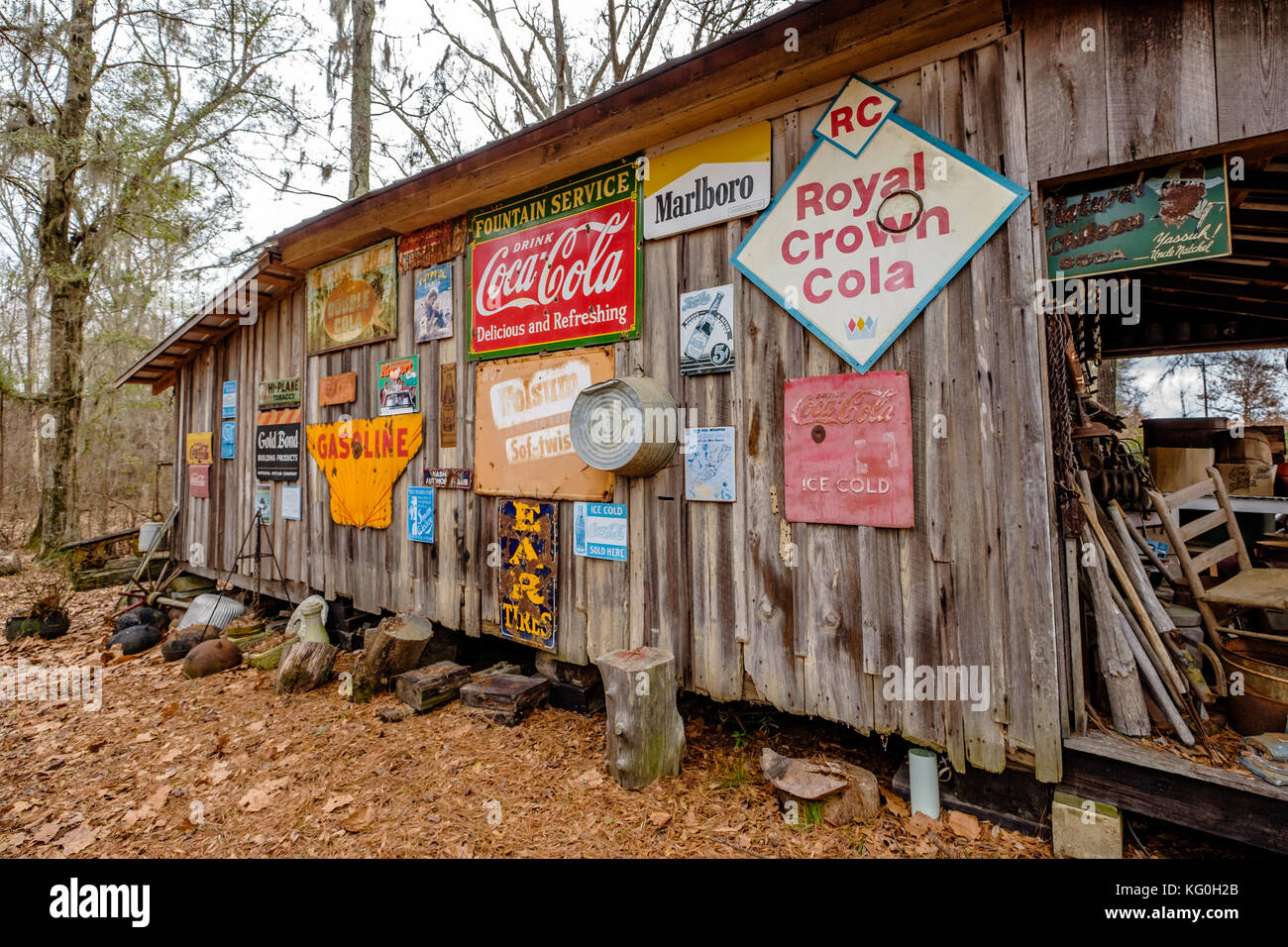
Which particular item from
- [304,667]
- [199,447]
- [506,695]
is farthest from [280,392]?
[506,695]

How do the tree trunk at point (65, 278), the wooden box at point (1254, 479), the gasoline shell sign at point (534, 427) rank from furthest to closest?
the tree trunk at point (65, 278)
the wooden box at point (1254, 479)
the gasoline shell sign at point (534, 427)

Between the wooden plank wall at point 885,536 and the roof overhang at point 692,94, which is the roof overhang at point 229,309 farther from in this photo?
the wooden plank wall at point 885,536

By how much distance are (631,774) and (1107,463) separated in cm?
371

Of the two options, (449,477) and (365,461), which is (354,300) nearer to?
(365,461)

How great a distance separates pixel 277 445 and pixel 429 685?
14.3 ft

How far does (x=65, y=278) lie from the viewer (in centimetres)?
1058

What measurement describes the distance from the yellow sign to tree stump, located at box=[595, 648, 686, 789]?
806cm

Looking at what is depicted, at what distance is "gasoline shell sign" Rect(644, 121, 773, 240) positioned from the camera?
360 centimetres

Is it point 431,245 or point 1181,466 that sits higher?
point 431,245

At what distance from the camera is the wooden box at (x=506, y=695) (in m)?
4.44

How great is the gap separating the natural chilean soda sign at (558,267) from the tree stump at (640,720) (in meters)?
2.32

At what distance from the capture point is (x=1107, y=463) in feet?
12.5

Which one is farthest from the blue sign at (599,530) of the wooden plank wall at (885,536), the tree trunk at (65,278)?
the tree trunk at (65,278)
